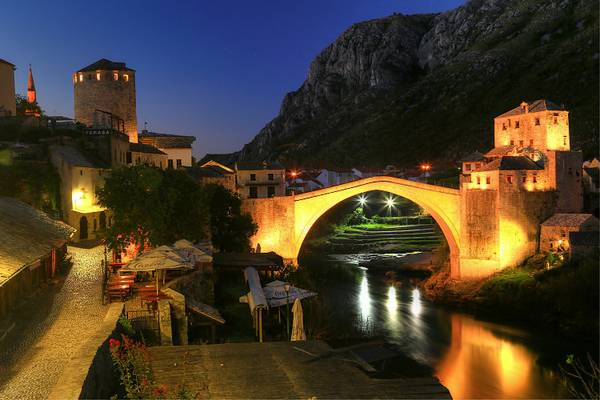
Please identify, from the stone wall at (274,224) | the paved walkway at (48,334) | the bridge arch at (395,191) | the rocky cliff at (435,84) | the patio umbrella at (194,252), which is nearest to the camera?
the paved walkway at (48,334)

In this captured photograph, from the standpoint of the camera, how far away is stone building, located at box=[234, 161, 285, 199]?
42.3 m

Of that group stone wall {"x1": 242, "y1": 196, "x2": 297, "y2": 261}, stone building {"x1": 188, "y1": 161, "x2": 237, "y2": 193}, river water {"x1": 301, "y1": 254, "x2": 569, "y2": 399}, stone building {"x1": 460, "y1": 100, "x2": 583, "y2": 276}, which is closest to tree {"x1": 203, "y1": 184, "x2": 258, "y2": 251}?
stone building {"x1": 188, "y1": 161, "x2": 237, "y2": 193}

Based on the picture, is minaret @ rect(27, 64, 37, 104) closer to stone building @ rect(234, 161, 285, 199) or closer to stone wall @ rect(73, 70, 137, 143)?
stone wall @ rect(73, 70, 137, 143)

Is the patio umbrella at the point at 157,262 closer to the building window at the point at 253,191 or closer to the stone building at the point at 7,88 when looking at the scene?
the stone building at the point at 7,88

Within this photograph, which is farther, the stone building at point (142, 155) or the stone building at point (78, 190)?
the stone building at point (142, 155)

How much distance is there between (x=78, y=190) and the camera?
26656 mm

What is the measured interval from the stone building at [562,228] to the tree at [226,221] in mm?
16933

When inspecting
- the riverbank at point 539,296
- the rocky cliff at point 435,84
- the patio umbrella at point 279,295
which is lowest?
the riverbank at point 539,296

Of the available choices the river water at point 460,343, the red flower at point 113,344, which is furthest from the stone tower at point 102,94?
the red flower at point 113,344

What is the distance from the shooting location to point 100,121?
121 feet

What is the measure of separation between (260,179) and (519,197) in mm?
17912

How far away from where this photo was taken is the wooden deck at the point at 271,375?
992cm

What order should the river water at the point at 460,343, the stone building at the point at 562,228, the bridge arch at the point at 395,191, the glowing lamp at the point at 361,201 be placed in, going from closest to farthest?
the river water at the point at 460,343 → the stone building at the point at 562,228 → the bridge arch at the point at 395,191 → the glowing lamp at the point at 361,201

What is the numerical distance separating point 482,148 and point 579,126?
10380mm
